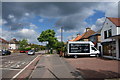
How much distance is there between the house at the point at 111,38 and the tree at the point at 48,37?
22320mm

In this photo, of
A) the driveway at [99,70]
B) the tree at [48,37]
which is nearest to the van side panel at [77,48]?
the driveway at [99,70]

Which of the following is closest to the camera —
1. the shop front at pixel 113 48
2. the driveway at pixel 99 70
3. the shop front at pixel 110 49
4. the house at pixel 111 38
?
the driveway at pixel 99 70

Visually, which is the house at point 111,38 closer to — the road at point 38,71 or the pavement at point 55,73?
the road at point 38,71

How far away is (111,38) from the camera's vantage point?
69.5 ft

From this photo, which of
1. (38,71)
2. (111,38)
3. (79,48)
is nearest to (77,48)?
(79,48)

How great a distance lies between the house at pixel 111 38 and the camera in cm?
2083

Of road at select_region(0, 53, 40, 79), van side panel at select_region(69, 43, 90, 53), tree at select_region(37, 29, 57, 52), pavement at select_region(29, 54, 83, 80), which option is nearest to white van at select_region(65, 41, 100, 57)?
van side panel at select_region(69, 43, 90, 53)

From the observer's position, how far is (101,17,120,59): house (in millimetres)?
20828

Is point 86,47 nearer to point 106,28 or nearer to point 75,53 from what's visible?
point 75,53

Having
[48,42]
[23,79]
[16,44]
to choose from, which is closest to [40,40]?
[48,42]

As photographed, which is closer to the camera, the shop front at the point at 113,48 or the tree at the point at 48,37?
the shop front at the point at 113,48

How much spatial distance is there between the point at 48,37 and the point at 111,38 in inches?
1083

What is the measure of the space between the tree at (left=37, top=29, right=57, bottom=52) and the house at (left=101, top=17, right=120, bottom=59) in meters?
22.3

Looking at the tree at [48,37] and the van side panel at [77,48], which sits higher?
the tree at [48,37]
